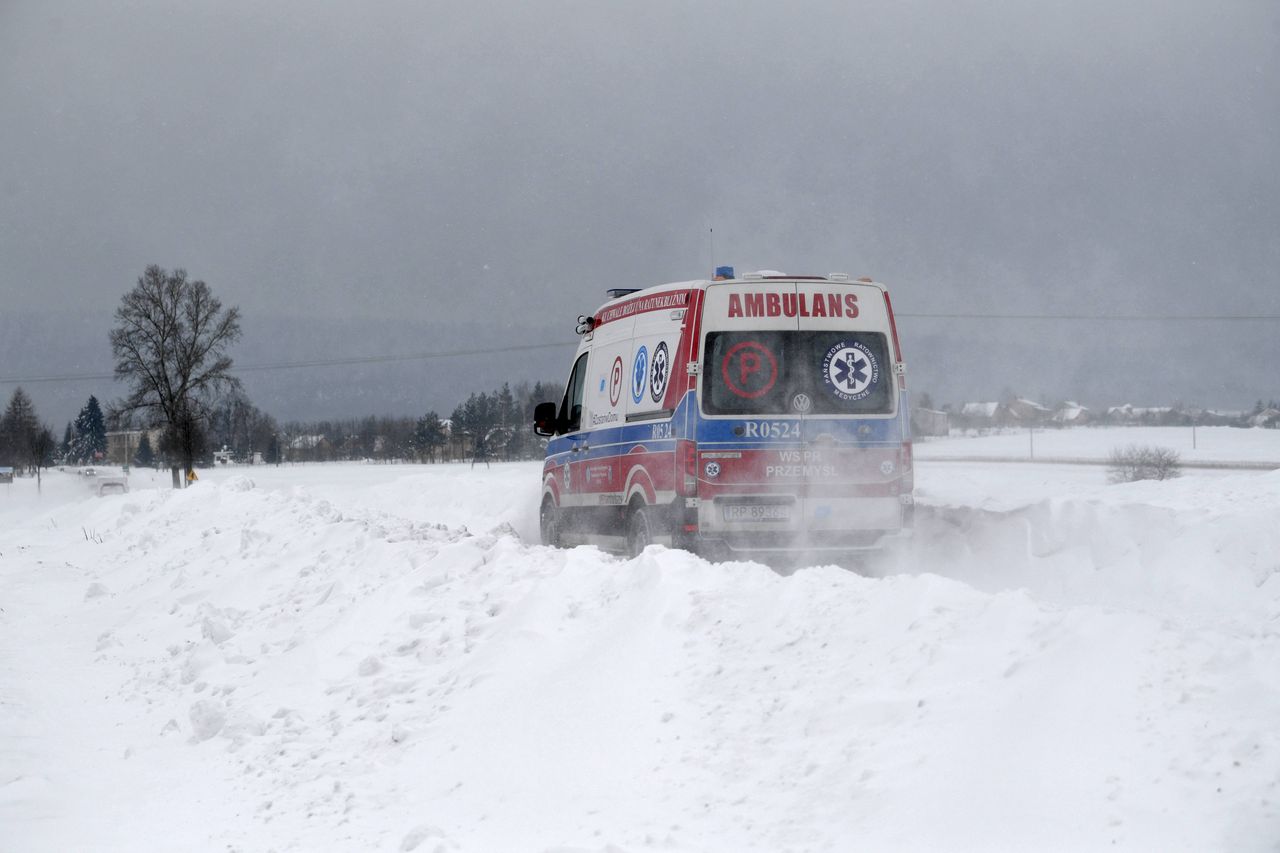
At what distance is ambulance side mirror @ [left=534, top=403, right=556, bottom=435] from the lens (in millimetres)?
11844

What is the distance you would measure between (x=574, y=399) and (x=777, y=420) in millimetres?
3290

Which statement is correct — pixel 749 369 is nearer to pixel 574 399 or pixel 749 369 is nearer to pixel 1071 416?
pixel 574 399

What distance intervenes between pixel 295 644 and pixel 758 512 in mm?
3588

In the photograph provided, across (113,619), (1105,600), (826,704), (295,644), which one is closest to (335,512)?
(113,619)

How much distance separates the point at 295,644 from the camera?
7613mm

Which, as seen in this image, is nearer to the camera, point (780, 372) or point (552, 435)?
point (780, 372)

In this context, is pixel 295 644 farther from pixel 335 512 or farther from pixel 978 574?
pixel 978 574

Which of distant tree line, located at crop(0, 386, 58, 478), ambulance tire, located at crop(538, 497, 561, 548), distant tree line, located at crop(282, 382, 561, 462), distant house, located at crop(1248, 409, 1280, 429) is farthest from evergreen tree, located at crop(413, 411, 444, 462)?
ambulance tire, located at crop(538, 497, 561, 548)

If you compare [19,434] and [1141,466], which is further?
[19,434]

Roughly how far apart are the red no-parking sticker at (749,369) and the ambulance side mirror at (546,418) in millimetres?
3421

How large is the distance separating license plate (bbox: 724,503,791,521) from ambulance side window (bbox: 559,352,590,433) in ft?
9.31

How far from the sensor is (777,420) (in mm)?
8789

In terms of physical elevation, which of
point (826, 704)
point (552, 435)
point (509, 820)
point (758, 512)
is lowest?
point (509, 820)

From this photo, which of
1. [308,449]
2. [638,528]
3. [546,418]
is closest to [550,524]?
[546,418]
